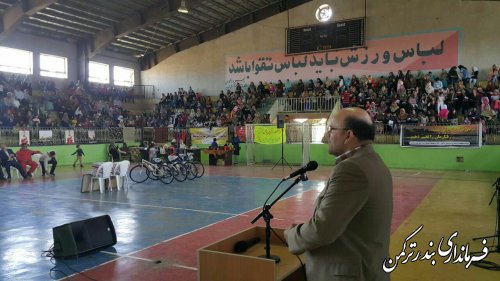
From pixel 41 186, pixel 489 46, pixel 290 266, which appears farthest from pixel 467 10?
pixel 290 266

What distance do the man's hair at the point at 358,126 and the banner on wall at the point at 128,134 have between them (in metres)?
22.4

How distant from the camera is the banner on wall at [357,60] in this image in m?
20.8

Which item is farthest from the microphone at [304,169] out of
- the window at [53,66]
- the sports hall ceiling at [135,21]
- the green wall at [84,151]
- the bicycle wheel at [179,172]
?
the window at [53,66]

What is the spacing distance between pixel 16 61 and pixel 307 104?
16.2m

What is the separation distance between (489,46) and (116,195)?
18.3 metres

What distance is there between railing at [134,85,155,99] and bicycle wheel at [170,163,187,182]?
682 inches

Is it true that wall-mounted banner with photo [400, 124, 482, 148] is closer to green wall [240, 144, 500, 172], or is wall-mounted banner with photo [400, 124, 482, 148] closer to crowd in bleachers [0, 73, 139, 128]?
green wall [240, 144, 500, 172]

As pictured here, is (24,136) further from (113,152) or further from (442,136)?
(442,136)

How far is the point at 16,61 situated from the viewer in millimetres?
22797

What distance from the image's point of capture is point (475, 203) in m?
9.08

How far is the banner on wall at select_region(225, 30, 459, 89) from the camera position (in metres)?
20.8

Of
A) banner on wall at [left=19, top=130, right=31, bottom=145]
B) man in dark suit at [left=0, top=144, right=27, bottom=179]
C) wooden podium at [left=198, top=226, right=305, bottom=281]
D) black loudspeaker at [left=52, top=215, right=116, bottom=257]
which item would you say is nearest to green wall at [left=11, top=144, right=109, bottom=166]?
banner on wall at [left=19, top=130, right=31, bottom=145]

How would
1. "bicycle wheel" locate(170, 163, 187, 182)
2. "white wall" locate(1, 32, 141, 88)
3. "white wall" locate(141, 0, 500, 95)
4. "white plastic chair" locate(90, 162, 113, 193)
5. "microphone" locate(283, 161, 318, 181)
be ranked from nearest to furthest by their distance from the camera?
"microphone" locate(283, 161, 318, 181) < "white plastic chair" locate(90, 162, 113, 193) < "bicycle wheel" locate(170, 163, 187, 182) < "white wall" locate(141, 0, 500, 95) < "white wall" locate(1, 32, 141, 88)

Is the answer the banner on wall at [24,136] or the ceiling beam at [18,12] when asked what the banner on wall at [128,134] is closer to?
the banner on wall at [24,136]
